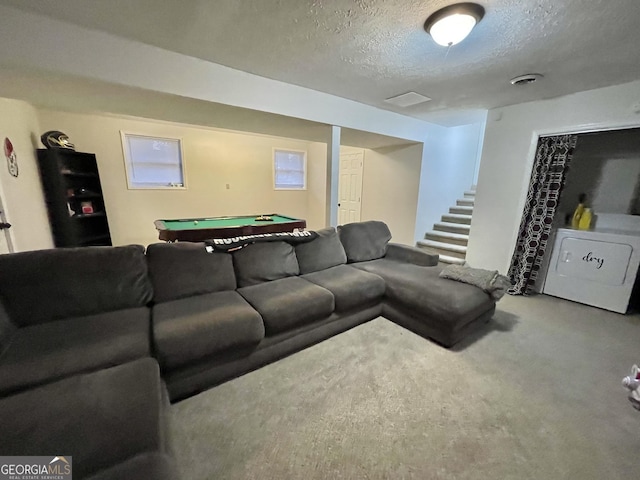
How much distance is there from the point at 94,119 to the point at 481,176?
6.38 meters

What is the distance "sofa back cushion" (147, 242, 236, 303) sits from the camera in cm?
188

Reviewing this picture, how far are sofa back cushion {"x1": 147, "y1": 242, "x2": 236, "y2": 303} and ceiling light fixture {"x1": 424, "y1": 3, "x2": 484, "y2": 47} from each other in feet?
7.35

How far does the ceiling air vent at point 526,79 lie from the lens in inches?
93.4

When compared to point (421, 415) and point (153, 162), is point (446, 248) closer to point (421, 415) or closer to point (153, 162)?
point (421, 415)

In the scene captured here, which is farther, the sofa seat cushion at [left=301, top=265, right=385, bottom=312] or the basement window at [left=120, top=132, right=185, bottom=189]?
the basement window at [left=120, top=132, right=185, bottom=189]

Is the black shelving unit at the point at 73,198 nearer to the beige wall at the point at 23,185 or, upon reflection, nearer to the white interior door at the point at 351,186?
the beige wall at the point at 23,185

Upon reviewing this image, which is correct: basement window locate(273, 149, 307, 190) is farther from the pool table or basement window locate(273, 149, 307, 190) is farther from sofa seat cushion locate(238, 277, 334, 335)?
sofa seat cushion locate(238, 277, 334, 335)

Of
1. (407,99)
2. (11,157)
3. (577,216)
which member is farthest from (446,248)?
(11,157)

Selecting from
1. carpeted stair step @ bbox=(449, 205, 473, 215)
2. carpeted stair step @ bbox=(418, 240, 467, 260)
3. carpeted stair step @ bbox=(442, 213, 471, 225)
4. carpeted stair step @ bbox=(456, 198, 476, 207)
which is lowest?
carpeted stair step @ bbox=(418, 240, 467, 260)

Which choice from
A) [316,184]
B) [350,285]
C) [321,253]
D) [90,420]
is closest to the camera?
[90,420]

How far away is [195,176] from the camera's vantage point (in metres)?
5.39

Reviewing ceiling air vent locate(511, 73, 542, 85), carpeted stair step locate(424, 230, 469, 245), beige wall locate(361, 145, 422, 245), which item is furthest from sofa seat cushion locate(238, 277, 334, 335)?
carpeted stair step locate(424, 230, 469, 245)

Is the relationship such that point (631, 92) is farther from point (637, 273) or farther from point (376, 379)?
point (376, 379)

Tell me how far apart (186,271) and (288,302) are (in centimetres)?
84
